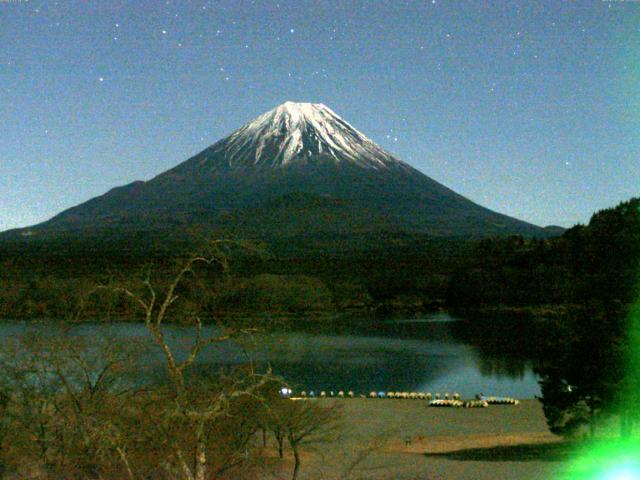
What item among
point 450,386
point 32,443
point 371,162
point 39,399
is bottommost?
point 450,386

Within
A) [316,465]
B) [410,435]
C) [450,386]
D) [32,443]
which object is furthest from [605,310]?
[450,386]

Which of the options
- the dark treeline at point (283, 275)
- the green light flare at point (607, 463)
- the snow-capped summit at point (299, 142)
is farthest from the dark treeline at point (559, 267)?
the snow-capped summit at point (299, 142)

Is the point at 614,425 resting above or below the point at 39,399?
below

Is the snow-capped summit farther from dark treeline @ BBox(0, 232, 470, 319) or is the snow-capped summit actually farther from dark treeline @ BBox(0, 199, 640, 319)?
dark treeline @ BBox(0, 199, 640, 319)

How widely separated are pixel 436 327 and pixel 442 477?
5319 cm

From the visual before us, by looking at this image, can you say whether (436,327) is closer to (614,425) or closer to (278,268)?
(278,268)

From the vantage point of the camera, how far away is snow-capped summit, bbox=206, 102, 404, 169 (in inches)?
6545

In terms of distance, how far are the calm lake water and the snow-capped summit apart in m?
104

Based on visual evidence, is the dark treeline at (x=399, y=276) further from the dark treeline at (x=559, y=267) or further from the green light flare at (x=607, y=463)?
the green light flare at (x=607, y=463)

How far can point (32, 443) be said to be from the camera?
13.0 meters

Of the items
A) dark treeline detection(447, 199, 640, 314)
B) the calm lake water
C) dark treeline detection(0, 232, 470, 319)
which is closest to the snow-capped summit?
dark treeline detection(0, 232, 470, 319)

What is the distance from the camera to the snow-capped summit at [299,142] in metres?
166

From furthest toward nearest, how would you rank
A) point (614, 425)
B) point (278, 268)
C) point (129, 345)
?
point (278, 268) → point (614, 425) → point (129, 345)

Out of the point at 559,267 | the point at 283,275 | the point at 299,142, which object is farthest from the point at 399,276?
the point at 299,142
